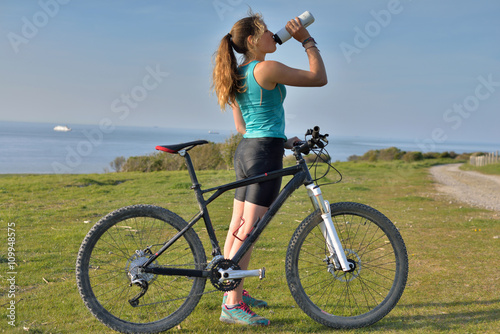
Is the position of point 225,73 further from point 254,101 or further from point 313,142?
point 313,142

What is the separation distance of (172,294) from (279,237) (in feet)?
11.2

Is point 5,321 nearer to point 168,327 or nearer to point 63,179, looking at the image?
point 168,327

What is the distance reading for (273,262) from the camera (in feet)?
17.3

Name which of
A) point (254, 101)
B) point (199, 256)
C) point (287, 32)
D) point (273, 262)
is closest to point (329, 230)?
point (199, 256)

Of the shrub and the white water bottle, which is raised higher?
the white water bottle

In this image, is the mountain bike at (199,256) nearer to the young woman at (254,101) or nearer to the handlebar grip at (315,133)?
the handlebar grip at (315,133)

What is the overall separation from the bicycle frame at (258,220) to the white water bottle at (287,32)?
0.90 m

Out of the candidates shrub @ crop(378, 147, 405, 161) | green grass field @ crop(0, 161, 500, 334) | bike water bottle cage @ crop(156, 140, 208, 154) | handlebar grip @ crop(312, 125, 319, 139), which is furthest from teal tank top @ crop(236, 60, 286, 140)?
shrub @ crop(378, 147, 405, 161)

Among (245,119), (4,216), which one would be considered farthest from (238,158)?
(4,216)

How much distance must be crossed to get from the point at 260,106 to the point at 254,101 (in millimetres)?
58

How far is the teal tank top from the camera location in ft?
10.5

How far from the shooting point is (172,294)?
11.8 feet

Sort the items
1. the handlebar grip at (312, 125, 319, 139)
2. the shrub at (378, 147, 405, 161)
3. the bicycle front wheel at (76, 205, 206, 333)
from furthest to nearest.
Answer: the shrub at (378, 147, 405, 161) < the handlebar grip at (312, 125, 319, 139) < the bicycle front wheel at (76, 205, 206, 333)

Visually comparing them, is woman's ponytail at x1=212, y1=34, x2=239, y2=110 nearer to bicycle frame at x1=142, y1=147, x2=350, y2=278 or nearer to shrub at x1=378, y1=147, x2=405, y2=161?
bicycle frame at x1=142, y1=147, x2=350, y2=278
